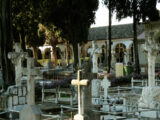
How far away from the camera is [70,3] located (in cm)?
2892

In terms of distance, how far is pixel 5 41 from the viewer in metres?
16.0

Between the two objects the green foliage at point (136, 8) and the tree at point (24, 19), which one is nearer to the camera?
the green foliage at point (136, 8)

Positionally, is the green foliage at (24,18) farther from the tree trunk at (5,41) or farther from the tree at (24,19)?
the tree trunk at (5,41)

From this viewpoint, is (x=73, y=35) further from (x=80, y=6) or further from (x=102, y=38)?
(x=102, y=38)

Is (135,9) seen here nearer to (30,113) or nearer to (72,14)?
(72,14)

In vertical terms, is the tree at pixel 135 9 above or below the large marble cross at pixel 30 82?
above

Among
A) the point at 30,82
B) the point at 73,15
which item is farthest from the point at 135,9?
the point at 30,82

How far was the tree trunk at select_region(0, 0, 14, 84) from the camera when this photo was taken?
15.7 meters

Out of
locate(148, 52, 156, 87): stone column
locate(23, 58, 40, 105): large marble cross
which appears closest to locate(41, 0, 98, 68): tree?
locate(148, 52, 156, 87): stone column

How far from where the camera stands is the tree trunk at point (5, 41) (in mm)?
15664

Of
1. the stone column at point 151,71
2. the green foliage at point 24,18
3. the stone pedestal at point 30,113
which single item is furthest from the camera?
the green foliage at point 24,18

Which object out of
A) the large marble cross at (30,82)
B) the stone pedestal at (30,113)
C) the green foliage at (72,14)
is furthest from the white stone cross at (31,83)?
the green foliage at (72,14)

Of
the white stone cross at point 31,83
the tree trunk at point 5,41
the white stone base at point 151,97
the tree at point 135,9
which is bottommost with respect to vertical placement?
the white stone base at point 151,97

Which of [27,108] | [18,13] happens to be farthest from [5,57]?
[18,13]
